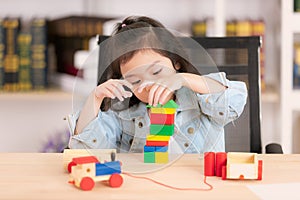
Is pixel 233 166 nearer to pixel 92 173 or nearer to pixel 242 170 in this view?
pixel 242 170

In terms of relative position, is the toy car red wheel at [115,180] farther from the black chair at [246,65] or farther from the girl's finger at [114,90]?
the black chair at [246,65]

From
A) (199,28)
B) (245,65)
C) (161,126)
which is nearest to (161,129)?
(161,126)

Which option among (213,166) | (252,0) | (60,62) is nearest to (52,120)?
(60,62)

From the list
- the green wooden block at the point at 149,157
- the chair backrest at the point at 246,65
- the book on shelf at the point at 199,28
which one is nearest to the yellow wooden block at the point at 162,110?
the green wooden block at the point at 149,157

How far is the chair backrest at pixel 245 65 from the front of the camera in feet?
5.80

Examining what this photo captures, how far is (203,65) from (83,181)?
14.8 inches

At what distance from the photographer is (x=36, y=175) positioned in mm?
1224

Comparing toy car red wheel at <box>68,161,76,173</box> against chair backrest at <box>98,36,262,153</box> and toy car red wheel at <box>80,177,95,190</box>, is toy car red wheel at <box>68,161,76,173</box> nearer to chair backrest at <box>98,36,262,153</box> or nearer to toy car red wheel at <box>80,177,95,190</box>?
toy car red wheel at <box>80,177,95,190</box>

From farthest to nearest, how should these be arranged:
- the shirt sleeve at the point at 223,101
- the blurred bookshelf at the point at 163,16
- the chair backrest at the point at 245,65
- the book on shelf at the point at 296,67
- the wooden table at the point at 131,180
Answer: the blurred bookshelf at the point at 163,16 → the book on shelf at the point at 296,67 → the chair backrest at the point at 245,65 → the shirt sleeve at the point at 223,101 → the wooden table at the point at 131,180

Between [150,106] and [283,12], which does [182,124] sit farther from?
[283,12]

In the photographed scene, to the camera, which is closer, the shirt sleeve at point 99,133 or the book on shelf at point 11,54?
the shirt sleeve at point 99,133

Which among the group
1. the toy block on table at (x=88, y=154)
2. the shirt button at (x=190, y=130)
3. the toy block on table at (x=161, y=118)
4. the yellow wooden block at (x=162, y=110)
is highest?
the yellow wooden block at (x=162, y=110)

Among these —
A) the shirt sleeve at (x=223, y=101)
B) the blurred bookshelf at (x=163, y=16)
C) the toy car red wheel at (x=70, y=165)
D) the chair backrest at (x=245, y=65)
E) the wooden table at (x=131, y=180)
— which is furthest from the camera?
the blurred bookshelf at (x=163, y=16)

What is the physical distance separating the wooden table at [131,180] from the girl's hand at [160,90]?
15cm
